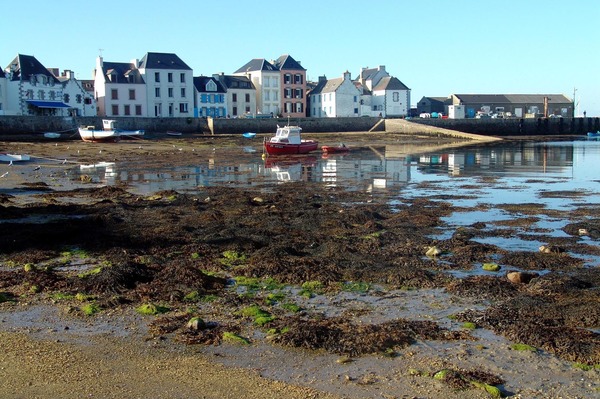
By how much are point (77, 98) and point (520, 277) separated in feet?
217

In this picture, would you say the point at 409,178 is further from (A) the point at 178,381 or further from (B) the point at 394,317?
(A) the point at 178,381

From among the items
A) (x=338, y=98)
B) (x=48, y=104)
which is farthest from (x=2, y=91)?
(x=338, y=98)

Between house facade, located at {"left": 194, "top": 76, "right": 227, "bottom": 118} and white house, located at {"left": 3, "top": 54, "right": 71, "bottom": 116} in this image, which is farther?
house facade, located at {"left": 194, "top": 76, "right": 227, "bottom": 118}

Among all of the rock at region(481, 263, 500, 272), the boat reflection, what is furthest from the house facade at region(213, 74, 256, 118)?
the rock at region(481, 263, 500, 272)

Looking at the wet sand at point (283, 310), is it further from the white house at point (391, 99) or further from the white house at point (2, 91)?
the white house at point (391, 99)

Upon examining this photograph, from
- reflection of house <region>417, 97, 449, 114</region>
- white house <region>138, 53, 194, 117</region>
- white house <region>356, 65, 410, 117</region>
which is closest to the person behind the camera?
white house <region>138, 53, 194, 117</region>

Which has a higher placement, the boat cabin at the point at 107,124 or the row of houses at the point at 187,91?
the row of houses at the point at 187,91

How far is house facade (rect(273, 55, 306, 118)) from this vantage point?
84125 mm

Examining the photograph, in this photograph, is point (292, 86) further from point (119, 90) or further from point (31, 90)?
point (31, 90)

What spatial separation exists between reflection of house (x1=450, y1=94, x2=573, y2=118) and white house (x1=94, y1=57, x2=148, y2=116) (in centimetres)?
5261

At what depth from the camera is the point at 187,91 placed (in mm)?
74875

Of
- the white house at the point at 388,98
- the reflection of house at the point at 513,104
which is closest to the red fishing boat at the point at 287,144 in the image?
the white house at the point at 388,98

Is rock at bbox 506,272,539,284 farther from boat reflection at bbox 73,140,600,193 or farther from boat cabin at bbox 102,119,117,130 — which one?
boat cabin at bbox 102,119,117,130

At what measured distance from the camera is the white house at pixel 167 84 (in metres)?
72.6
